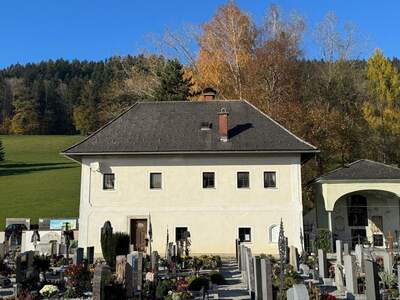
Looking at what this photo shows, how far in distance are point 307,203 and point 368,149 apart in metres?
8.99

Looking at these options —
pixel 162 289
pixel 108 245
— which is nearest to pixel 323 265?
pixel 162 289

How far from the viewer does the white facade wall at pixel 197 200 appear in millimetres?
27344

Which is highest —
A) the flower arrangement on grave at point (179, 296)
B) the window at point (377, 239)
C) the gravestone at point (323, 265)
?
the window at point (377, 239)

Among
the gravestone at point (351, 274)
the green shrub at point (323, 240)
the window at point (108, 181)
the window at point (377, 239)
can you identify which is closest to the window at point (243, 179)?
the green shrub at point (323, 240)

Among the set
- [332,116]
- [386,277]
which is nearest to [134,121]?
[332,116]

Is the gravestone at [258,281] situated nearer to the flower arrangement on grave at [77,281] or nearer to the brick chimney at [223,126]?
the flower arrangement on grave at [77,281]

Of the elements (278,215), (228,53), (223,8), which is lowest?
(278,215)

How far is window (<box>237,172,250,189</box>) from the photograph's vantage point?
27781 millimetres

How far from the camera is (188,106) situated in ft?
106

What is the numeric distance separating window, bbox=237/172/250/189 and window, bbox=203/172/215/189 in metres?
1.50

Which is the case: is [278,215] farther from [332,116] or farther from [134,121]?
[332,116]

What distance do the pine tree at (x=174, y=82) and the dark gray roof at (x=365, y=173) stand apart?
1872cm

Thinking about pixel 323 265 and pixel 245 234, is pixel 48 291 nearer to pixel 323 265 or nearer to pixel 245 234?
pixel 323 265

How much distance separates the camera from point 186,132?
29422mm
